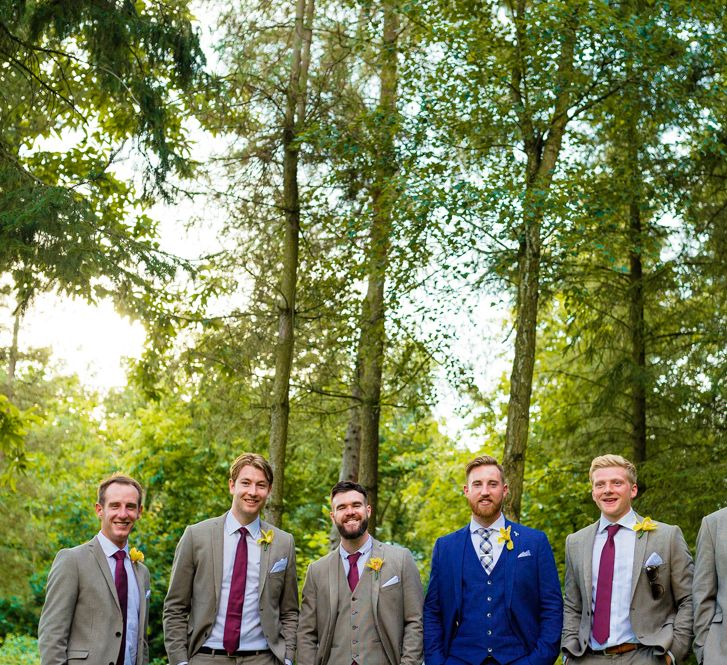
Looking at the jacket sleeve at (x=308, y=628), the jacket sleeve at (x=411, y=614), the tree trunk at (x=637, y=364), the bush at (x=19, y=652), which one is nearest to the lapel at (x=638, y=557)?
the jacket sleeve at (x=411, y=614)

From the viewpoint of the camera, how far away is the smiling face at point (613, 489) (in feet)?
18.7

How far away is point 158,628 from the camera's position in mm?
→ 23047

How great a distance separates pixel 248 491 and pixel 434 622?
1239 millimetres

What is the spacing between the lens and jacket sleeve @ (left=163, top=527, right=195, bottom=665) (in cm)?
577

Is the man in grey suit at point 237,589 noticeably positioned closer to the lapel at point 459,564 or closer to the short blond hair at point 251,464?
the short blond hair at point 251,464

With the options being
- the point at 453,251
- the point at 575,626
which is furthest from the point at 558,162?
the point at 575,626

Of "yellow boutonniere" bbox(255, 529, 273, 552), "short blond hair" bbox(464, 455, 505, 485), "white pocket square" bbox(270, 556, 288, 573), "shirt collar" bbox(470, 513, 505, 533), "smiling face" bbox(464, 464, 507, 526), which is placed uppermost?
"short blond hair" bbox(464, 455, 505, 485)

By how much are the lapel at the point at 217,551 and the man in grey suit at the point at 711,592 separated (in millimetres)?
2496

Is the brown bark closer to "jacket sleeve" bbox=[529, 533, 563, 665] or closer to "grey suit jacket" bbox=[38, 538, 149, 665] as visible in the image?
"jacket sleeve" bbox=[529, 533, 563, 665]

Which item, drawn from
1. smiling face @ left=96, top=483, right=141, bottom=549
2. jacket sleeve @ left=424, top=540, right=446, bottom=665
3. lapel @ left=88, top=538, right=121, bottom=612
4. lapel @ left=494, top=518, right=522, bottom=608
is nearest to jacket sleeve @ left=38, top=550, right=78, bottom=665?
lapel @ left=88, top=538, right=121, bottom=612

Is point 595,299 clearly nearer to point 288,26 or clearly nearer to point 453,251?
point 453,251

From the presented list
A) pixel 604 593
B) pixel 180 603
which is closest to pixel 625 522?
pixel 604 593

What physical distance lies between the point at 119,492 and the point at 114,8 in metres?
6.48

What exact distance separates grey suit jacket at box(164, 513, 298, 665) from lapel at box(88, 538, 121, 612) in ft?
1.38
